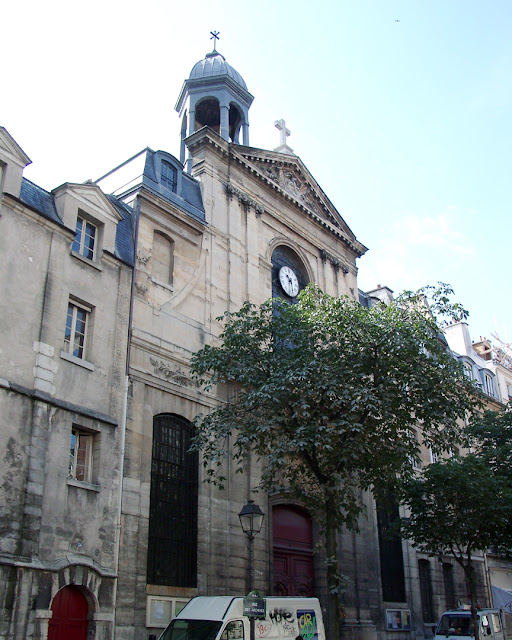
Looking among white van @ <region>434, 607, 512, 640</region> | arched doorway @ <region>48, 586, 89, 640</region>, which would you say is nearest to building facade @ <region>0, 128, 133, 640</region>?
arched doorway @ <region>48, 586, 89, 640</region>

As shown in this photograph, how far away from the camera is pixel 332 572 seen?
1556cm

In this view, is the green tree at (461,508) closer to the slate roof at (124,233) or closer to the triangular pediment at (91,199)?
the slate roof at (124,233)

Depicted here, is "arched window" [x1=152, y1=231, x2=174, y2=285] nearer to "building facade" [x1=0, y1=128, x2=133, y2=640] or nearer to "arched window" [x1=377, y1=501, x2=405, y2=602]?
"building facade" [x1=0, y1=128, x2=133, y2=640]

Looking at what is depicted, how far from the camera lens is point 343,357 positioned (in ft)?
56.4

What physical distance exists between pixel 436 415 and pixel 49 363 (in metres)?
9.03

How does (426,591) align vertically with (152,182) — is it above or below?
below

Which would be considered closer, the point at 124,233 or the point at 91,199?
the point at 91,199

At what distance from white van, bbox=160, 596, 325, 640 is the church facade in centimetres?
168

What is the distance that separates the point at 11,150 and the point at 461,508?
1648 centimetres

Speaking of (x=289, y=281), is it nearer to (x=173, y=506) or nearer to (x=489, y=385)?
(x=173, y=506)

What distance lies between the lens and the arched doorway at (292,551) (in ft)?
67.9

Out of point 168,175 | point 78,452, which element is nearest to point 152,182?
point 168,175

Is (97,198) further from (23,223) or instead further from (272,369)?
(272,369)

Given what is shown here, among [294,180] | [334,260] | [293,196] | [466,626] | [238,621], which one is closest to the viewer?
[238,621]
